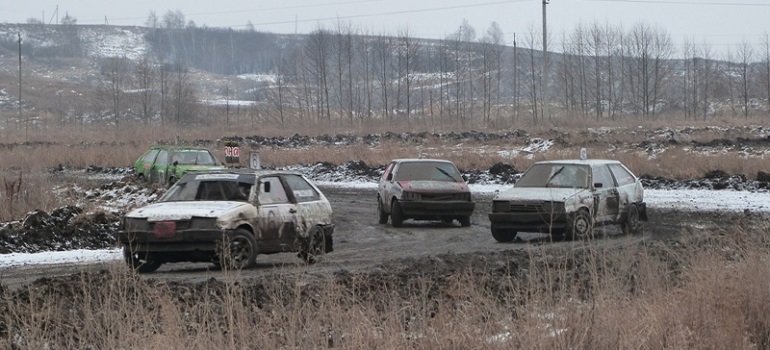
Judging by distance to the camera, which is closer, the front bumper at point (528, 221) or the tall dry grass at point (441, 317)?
the tall dry grass at point (441, 317)

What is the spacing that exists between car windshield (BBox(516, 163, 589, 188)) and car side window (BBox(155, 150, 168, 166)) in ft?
45.9

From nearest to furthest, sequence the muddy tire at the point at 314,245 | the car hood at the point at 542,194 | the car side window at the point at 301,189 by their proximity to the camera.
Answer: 1. the muddy tire at the point at 314,245
2. the car side window at the point at 301,189
3. the car hood at the point at 542,194

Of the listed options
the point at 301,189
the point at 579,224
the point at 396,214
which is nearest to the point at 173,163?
Result: the point at 396,214

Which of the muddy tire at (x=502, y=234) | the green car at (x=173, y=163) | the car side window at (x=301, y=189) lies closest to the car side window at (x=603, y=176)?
the muddy tire at (x=502, y=234)

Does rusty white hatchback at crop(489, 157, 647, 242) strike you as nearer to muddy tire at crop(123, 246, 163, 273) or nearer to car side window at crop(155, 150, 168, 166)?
muddy tire at crop(123, 246, 163, 273)

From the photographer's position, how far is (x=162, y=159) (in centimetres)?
3158

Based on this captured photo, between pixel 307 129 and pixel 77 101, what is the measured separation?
67.0 metres

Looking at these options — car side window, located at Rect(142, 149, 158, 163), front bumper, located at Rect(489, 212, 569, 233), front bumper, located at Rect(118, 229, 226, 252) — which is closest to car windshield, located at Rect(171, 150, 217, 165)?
car side window, located at Rect(142, 149, 158, 163)

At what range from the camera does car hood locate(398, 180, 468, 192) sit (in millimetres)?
22562

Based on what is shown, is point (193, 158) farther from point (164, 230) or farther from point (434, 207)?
point (164, 230)

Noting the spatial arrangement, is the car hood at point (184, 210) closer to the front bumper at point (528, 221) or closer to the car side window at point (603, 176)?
the front bumper at point (528, 221)

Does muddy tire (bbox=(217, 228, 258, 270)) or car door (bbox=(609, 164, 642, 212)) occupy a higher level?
car door (bbox=(609, 164, 642, 212))

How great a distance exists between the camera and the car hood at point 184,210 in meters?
14.2

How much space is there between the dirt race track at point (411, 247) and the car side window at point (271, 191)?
0.92m
